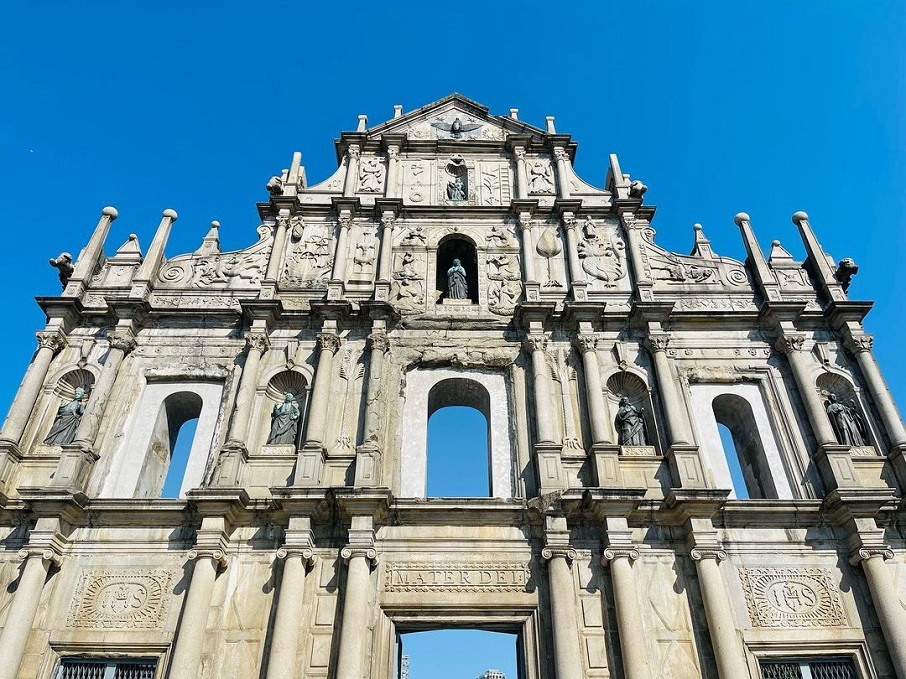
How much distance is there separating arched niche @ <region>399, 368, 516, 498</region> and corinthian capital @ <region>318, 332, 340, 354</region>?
1547 millimetres

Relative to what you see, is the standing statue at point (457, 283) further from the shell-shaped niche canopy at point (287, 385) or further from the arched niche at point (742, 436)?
the arched niche at point (742, 436)

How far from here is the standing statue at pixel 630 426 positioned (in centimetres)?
1279

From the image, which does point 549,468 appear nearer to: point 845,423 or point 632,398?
point 632,398

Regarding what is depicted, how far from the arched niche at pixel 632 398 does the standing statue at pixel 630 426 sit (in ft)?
0.24

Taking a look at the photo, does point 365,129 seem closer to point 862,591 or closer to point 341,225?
point 341,225

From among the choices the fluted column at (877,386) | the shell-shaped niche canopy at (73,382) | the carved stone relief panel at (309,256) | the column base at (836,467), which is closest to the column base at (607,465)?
the column base at (836,467)

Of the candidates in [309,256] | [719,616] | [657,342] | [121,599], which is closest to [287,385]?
[309,256]

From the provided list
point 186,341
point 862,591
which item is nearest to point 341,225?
point 186,341

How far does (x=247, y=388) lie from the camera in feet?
42.9

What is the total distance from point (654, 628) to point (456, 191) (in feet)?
35.1

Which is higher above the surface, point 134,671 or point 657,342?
point 657,342

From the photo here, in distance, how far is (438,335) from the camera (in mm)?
14094

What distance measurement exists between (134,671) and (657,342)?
417 inches

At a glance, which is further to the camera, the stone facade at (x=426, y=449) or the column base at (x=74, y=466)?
the column base at (x=74, y=466)
